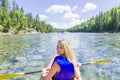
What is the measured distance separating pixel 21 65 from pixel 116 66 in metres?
5.91

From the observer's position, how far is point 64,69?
579 centimetres

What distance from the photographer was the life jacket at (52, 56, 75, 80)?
5.75 metres

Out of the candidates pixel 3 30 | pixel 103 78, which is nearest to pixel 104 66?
pixel 103 78

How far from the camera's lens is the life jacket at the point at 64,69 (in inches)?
226

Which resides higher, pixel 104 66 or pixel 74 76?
pixel 74 76

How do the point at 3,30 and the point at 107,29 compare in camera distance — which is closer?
the point at 3,30

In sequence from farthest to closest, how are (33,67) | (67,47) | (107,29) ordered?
(107,29) < (33,67) < (67,47)

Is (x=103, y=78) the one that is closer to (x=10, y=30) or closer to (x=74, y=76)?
(x=74, y=76)

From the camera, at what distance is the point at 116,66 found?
49.0ft

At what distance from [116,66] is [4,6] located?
314 feet

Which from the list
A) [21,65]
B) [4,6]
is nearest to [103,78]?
[21,65]

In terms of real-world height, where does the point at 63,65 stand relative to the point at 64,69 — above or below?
Result: above

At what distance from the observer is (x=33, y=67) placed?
48.6 ft

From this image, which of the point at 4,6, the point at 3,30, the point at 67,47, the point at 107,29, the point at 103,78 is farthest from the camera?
the point at 107,29
